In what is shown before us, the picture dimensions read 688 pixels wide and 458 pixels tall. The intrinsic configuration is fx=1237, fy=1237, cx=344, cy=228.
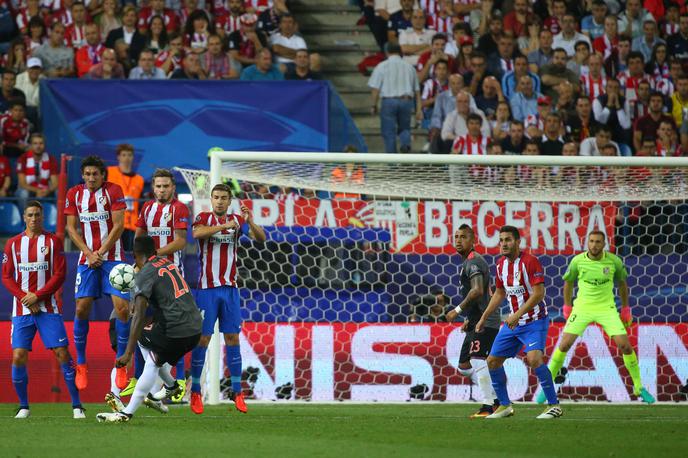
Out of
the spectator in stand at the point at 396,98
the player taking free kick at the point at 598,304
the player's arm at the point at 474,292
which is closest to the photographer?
the player's arm at the point at 474,292

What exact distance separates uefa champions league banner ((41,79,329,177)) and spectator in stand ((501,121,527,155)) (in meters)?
2.60

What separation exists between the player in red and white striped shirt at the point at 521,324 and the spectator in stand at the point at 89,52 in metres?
8.27

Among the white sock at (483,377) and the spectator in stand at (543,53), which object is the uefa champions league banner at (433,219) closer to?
the white sock at (483,377)

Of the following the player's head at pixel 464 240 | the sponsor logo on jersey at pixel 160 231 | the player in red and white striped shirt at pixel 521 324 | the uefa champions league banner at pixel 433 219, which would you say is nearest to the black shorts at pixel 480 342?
the player in red and white striped shirt at pixel 521 324

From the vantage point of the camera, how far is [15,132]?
53.5 ft

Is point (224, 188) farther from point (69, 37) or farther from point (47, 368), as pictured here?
point (69, 37)

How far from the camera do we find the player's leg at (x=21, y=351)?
11375mm

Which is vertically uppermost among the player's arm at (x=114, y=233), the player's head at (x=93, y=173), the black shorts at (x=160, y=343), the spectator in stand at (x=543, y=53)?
the spectator in stand at (x=543, y=53)

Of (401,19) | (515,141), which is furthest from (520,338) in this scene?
(401,19)

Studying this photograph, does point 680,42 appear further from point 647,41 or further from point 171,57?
point 171,57

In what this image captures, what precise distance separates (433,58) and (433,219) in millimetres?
5123

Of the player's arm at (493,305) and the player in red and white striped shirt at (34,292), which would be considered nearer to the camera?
the player in red and white striped shirt at (34,292)

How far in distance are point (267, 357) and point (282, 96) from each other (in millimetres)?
4293

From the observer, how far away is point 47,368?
538 inches
